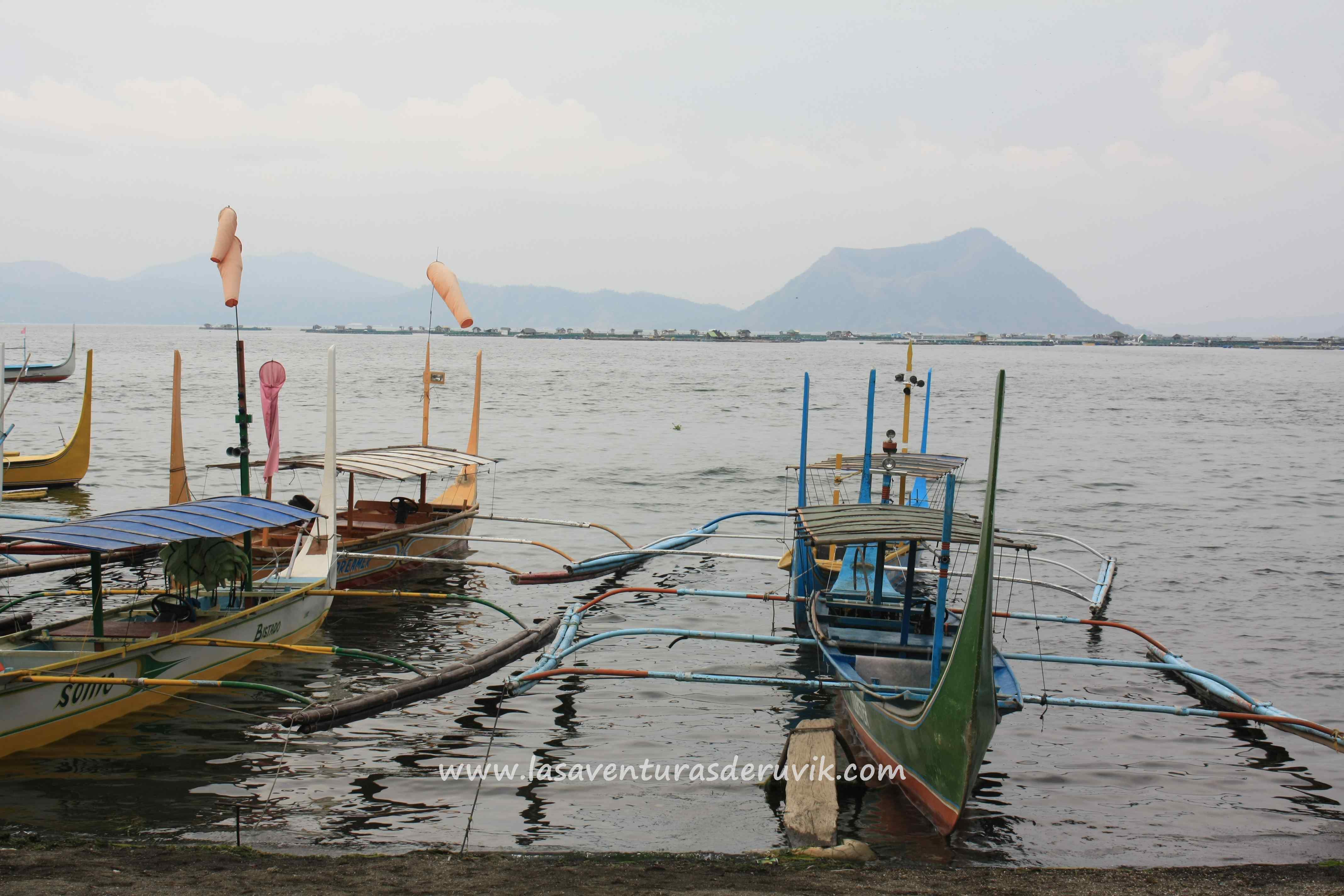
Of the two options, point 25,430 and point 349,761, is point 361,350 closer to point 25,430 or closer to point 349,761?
point 25,430

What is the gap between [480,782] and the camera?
38.8 feet

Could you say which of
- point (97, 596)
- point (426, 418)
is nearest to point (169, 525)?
point (97, 596)

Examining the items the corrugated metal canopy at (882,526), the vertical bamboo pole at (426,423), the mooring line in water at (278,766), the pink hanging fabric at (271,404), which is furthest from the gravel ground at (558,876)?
the vertical bamboo pole at (426,423)

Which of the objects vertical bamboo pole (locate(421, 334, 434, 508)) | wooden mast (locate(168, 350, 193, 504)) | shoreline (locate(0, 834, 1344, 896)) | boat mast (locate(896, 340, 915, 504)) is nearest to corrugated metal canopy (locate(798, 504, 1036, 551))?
shoreline (locate(0, 834, 1344, 896))

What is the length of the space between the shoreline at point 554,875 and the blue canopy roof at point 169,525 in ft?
10.7

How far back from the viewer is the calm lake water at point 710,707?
10797 mm

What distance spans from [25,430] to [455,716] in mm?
47340

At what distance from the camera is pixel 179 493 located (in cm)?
1995

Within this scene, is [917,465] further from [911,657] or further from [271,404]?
[271,404]

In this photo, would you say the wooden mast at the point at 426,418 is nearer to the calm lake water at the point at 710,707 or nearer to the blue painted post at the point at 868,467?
the calm lake water at the point at 710,707

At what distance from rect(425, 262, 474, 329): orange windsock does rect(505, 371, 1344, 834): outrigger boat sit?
26.5 ft

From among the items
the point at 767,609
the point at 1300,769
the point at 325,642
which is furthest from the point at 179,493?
the point at 1300,769

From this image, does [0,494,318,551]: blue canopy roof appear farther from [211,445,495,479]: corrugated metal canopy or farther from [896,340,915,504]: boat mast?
[896,340,915,504]: boat mast

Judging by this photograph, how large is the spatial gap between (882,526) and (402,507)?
12.8 meters
